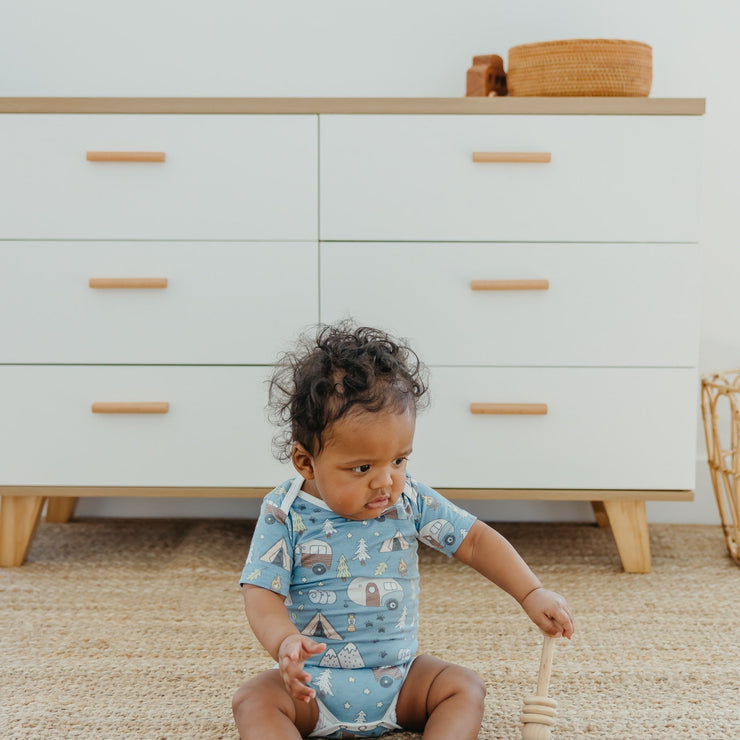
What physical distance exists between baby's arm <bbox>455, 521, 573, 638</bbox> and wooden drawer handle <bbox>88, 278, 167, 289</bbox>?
73cm

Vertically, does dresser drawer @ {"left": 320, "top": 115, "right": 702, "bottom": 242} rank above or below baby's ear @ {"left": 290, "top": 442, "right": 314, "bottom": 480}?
above

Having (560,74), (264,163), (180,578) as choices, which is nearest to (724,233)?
(560,74)

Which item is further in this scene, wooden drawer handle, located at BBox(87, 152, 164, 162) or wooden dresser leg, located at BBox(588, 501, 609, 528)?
wooden dresser leg, located at BBox(588, 501, 609, 528)

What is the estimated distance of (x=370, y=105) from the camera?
1440 millimetres

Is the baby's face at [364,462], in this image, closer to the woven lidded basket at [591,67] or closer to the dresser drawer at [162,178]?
the dresser drawer at [162,178]

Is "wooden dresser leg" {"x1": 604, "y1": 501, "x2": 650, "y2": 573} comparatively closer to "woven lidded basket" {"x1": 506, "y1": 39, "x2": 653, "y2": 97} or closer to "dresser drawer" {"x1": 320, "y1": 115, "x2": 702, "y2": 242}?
"dresser drawer" {"x1": 320, "y1": 115, "x2": 702, "y2": 242}

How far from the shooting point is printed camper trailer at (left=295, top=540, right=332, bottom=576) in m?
0.93

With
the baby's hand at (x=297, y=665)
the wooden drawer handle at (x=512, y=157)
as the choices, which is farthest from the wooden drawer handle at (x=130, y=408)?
the baby's hand at (x=297, y=665)

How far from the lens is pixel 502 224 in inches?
57.6

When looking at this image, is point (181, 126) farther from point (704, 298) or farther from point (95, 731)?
point (704, 298)

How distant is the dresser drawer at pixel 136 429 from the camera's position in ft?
4.89

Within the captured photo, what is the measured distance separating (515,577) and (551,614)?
0.20 ft

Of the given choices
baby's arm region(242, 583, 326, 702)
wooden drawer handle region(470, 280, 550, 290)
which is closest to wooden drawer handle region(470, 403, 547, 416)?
wooden drawer handle region(470, 280, 550, 290)

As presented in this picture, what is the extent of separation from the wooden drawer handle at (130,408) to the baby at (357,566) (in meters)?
0.57
